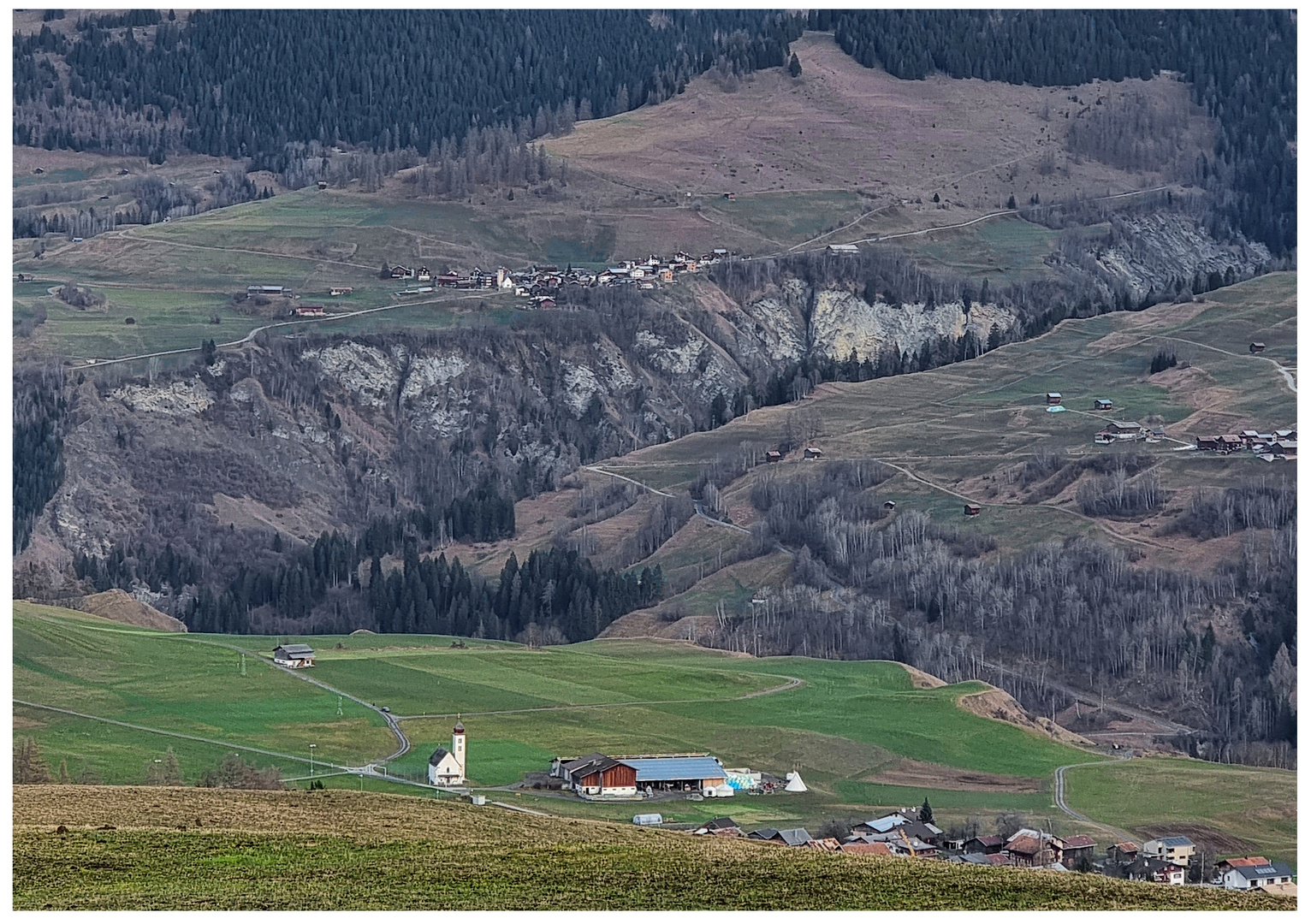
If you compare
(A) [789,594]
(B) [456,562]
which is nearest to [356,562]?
(B) [456,562]

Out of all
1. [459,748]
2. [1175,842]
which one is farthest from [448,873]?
[1175,842]

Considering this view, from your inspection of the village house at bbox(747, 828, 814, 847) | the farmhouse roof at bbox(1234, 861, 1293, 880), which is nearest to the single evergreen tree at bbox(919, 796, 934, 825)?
the village house at bbox(747, 828, 814, 847)

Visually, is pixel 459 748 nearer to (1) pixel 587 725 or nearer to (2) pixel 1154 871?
(1) pixel 587 725

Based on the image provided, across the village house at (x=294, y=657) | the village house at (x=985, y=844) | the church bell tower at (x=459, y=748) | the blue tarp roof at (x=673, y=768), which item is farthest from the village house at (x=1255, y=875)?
the village house at (x=294, y=657)

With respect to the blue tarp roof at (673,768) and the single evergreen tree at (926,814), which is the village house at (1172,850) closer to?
the single evergreen tree at (926,814)

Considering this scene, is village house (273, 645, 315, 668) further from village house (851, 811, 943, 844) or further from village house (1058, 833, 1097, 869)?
village house (1058, 833, 1097, 869)

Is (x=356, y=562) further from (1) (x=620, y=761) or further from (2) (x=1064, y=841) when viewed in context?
(2) (x=1064, y=841)
